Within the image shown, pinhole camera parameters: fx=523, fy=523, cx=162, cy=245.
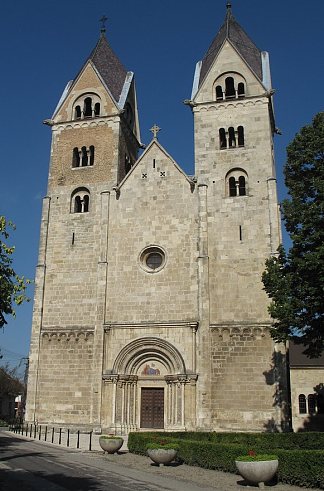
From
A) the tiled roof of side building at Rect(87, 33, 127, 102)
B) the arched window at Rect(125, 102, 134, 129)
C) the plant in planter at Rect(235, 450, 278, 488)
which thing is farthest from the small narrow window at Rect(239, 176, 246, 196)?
the plant in planter at Rect(235, 450, 278, 488)

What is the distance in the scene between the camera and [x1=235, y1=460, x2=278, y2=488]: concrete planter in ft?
49.8

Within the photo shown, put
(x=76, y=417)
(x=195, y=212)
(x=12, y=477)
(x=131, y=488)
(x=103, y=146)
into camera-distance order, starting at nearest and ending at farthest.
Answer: (x=131, y=488)
(x=12, y=477)
(x=76, y=417)
(x=195, y=212)
(x=103, y=146)

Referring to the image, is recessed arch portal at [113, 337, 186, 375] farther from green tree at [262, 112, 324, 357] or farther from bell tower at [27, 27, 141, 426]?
green tree at [262, 112, 324, 357]

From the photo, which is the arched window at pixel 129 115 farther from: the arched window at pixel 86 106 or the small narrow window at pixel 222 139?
the small narrow window at pixel 222 139

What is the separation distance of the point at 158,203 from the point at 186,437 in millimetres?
15392

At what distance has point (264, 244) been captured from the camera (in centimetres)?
3148

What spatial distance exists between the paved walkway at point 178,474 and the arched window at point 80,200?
1762cm

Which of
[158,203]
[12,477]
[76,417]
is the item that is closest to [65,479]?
[12,477]

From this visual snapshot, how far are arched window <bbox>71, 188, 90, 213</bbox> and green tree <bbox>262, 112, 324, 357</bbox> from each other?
15.8 meters

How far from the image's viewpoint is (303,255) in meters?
22.5

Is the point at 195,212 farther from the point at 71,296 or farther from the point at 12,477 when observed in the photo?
the point at 12,477

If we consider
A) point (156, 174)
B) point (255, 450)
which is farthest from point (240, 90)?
point (255, 450)

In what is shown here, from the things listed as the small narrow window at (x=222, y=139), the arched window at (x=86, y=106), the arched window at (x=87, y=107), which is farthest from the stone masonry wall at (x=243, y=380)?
the arched window at (x=87, y=107)

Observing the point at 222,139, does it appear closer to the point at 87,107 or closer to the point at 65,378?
the point at 87,107
